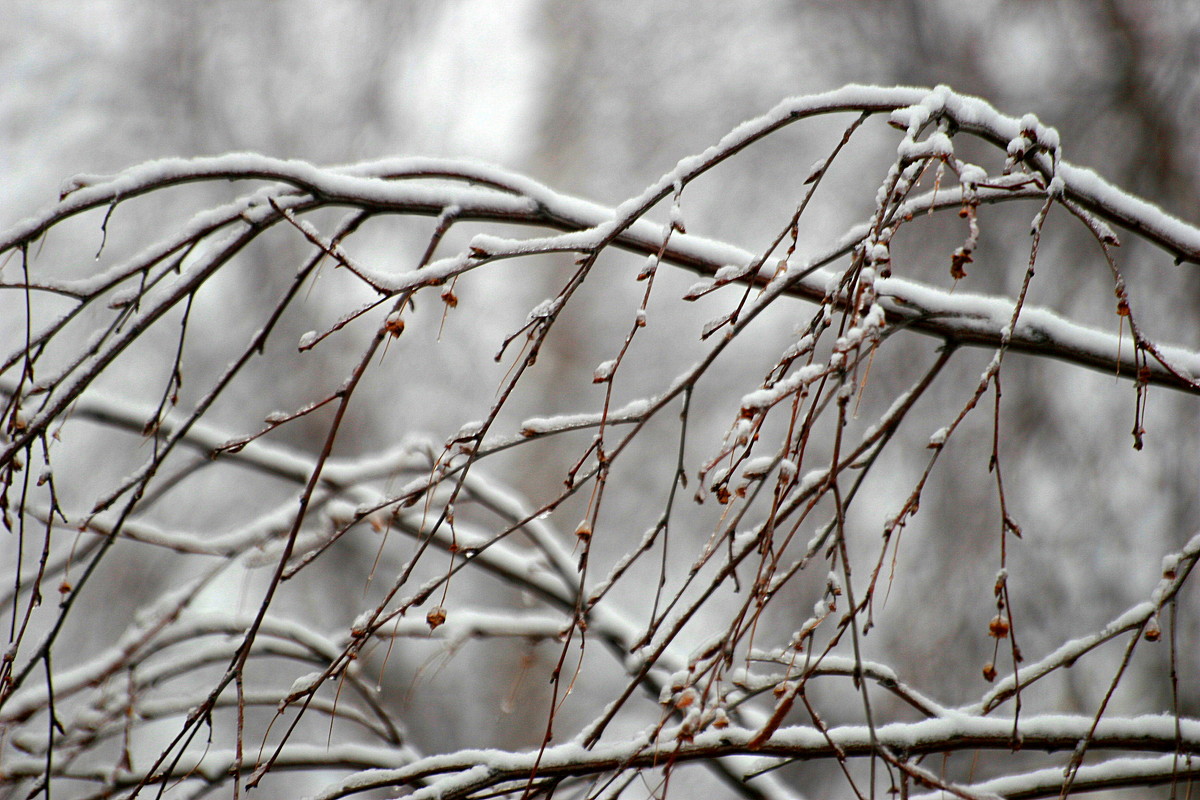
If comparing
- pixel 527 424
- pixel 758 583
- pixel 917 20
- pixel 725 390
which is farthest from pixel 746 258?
pixel 917 20

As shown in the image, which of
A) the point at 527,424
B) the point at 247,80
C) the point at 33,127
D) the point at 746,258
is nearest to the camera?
the point at 527,424

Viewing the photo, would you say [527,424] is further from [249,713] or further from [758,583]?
[249,713]

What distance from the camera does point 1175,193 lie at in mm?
4148

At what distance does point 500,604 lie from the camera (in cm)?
718

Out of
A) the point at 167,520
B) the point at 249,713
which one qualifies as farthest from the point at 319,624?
the point at 167,520

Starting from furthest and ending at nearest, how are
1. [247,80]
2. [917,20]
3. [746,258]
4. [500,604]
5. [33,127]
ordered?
[500,604]
[247,80]
[33,127]
[917,20]
[746,258]

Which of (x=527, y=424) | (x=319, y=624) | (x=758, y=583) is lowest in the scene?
(x=758, y=583)

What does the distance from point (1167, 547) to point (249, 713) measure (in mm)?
5382

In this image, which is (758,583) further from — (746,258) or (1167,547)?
(1167,547)

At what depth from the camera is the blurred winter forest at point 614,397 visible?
1.09 meters

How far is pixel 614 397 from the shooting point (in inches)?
261

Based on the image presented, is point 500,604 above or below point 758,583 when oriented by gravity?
above

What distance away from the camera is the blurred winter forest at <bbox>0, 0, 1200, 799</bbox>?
1086 mm

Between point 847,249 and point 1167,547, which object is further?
point 1167,547
